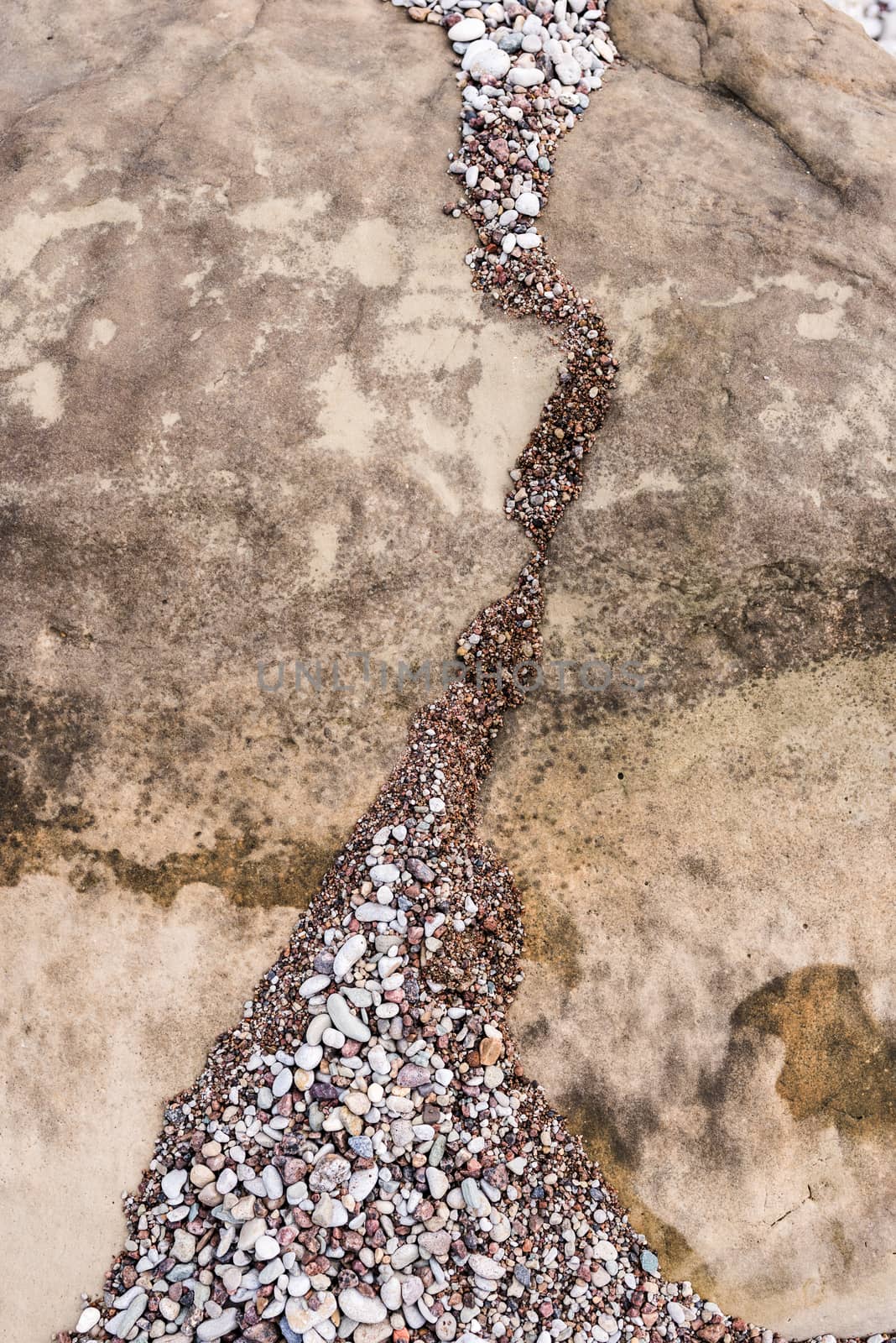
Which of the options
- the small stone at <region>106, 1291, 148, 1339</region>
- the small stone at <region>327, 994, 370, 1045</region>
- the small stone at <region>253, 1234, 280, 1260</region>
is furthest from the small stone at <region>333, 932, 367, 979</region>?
the small stone at <region>106, 1291, 148, 1339</region>

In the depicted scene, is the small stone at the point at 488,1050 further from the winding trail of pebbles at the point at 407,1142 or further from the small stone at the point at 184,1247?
the small stone at the point at 184,1247

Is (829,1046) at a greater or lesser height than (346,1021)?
greater

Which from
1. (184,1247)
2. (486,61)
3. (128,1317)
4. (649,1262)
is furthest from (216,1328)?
(486,61)

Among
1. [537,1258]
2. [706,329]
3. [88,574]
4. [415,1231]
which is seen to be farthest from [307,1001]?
[706,329]

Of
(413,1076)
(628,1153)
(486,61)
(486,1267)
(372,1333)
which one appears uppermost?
(486,61)

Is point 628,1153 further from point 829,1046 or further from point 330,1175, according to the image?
point 330,1175

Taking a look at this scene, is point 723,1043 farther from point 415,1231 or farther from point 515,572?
point 515,572

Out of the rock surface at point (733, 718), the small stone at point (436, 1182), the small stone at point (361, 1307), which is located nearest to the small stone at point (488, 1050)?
the rock surface at point (733, 718)
